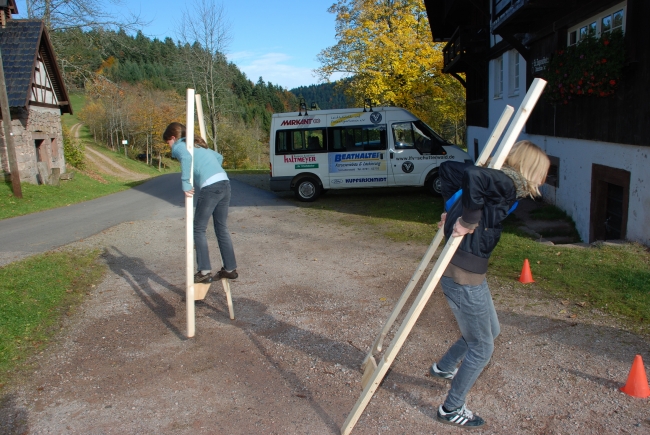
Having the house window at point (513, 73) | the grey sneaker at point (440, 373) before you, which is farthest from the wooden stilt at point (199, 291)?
the house window at point (513, 73)

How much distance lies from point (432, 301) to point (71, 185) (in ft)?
67.4

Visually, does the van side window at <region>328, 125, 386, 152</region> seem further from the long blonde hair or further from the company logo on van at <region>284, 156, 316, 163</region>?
the long blonde hair

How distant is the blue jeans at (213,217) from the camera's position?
550 centimetres

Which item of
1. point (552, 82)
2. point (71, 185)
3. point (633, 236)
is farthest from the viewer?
point (71, 185)

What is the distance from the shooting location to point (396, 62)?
890 inches

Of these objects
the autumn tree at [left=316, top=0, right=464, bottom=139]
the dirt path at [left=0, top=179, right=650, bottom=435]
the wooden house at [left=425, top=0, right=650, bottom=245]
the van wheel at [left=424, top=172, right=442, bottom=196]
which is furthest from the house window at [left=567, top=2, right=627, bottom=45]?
the autumn tree at [left=316, top=0, right=464, bottom=139]

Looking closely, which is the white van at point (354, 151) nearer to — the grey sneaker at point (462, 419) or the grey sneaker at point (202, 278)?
the grey sneaker at point (202, 278)

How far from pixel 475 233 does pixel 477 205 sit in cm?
35

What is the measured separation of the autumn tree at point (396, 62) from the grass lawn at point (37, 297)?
17.4 metres

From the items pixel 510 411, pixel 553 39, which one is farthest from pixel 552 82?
pixel 510 411

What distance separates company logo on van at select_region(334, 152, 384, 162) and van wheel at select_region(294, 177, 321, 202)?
98 cm

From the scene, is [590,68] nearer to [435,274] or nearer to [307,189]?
[435,274]

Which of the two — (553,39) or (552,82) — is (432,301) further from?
(553,39)

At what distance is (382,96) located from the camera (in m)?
23.4
